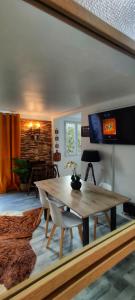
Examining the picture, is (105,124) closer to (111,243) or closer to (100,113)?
(100,113)

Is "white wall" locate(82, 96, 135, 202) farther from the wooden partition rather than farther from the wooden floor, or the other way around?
the wooden partition

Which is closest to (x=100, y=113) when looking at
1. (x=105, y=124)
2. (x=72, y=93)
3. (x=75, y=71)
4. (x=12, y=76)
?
(x=105, y=124)

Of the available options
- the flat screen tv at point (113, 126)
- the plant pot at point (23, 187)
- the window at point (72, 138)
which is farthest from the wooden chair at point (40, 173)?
the flat screen tv at point (113, 126)

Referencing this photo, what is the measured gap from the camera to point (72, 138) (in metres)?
5.83

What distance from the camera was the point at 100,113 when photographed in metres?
3.22

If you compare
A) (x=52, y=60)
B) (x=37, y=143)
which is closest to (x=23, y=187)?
(x=37, y=143)

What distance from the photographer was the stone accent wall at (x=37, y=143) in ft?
15.6

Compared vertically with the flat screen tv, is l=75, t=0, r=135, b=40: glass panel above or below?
above

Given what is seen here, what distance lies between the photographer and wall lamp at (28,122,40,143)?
4841mm

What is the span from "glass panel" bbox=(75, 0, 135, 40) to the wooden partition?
817 mm

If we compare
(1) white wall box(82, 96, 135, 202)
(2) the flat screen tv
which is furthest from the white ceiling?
(1) white wall box(82, 96, 135, 202)

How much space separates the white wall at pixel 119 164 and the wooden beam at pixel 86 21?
87.5 inches

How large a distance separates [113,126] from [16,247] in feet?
7.66

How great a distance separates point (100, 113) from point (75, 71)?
1.56m
